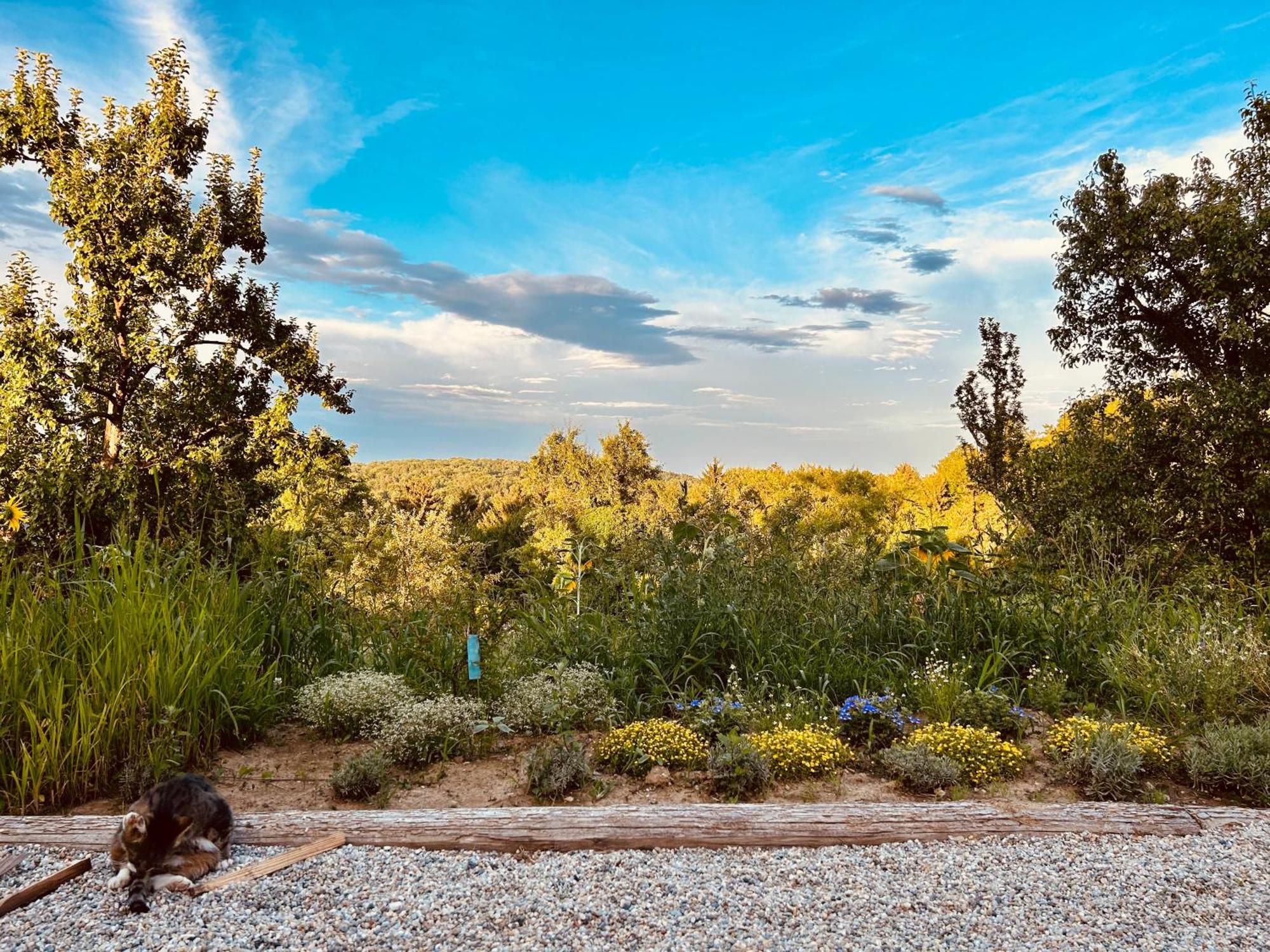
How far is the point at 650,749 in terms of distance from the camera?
12.4 ft

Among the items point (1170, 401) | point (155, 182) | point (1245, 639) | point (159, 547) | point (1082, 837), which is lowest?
point (1082, 837)

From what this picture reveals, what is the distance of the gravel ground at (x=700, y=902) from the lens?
2.47m

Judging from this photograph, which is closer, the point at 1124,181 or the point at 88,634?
the point at 88,634

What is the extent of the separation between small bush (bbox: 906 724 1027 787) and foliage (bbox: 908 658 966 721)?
0.30 meters

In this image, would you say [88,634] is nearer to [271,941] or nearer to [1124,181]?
[271,941]

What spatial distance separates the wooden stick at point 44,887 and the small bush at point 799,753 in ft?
8.40

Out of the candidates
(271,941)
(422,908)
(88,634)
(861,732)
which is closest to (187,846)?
(271,941)

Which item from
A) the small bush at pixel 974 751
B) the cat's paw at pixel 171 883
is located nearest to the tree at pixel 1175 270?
the small bush at pixel 974 751

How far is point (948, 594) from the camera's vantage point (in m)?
5.24

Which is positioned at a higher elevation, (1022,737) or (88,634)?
(88,634)

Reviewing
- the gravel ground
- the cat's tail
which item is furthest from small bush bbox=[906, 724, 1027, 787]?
the cat's tail

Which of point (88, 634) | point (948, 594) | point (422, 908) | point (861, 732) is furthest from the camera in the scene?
point (948, 594)

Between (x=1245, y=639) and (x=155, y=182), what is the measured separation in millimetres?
17160

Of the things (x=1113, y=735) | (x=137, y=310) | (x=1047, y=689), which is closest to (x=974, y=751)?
(x=1113, y=735)
